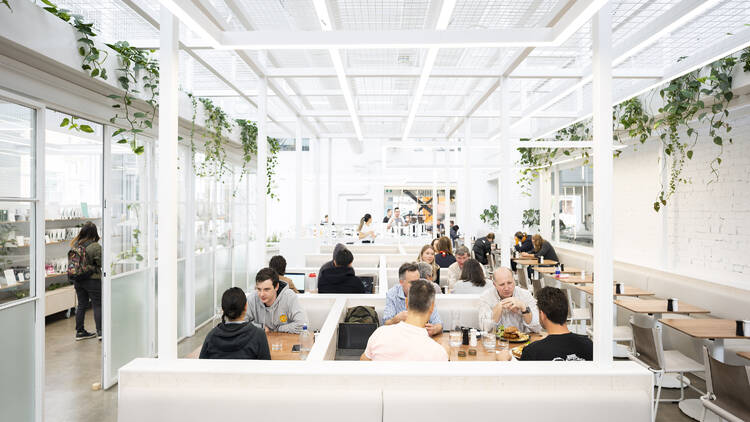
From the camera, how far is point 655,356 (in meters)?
3.78

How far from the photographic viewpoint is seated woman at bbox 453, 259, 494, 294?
175 inches

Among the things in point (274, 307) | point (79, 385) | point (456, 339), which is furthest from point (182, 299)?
point (456, 339)

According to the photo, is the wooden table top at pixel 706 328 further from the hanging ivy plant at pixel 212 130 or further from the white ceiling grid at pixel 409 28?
the hanging ivy plant at pixel 212 130

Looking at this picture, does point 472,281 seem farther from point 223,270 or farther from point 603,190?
point 223,270

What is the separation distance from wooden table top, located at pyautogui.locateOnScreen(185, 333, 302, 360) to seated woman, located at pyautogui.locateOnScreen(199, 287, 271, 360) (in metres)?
0.21

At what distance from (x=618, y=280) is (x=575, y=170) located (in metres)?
3.72

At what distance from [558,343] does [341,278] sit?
251 cm

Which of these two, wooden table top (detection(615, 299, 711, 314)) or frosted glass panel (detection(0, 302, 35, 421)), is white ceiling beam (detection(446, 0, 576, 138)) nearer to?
wooden table top (detection(615, 299, 711, 314))

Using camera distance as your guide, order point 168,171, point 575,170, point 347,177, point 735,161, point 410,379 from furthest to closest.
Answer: point 347,177 → point 575,170 → point 735,161 → point 168,171 → point 410,379

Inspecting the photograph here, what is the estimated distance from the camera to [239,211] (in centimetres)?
824

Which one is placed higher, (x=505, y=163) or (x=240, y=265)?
(x=505, y=163)

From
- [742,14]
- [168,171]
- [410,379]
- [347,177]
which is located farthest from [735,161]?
[347,177]

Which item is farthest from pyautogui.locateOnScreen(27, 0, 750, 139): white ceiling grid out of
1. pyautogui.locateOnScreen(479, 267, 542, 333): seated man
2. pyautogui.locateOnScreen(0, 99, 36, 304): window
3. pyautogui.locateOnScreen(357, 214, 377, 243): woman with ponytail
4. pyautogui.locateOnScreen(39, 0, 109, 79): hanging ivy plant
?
pyautogui.locateOnScreen(357, 214, 377, 243): woman with ponytail

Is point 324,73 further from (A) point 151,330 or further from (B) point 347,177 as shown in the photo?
(B) point 347,177
